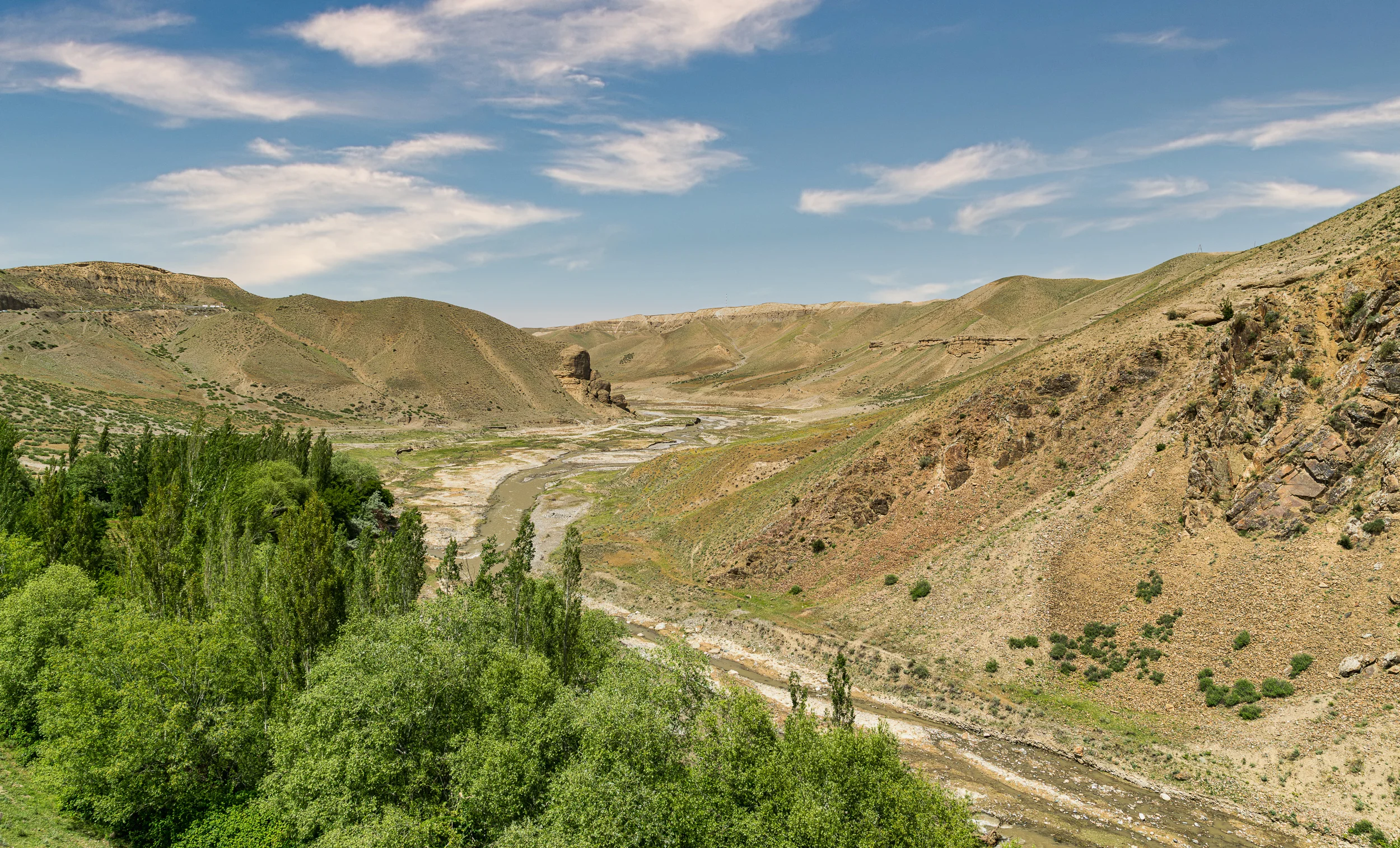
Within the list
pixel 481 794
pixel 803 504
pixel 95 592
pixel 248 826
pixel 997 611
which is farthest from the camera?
→ pixel 803 504

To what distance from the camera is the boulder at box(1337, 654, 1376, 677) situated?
95.2ft

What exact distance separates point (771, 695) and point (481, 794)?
21498mm

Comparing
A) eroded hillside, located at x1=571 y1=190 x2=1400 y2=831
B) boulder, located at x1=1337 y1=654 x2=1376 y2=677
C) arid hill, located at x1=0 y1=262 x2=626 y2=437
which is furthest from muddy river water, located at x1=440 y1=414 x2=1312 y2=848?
arid hill, located at x1=0 y1=262 x2=626 y2=437

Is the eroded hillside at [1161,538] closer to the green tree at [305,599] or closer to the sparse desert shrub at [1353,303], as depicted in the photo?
the sparse desert shrub at [1353,303]

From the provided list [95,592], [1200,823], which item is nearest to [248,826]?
[95,592]

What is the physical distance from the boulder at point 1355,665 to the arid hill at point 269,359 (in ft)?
507

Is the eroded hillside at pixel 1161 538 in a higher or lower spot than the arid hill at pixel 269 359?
lower

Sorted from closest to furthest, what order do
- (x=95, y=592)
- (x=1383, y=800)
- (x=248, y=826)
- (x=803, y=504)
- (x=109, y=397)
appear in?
(x=248, y=826) → (x=1383, y=800) → (x=95, y=592) → (x=803, y=504) → (x=109, y=397)

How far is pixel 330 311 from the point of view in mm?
194250

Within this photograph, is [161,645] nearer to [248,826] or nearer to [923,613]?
[248,826]

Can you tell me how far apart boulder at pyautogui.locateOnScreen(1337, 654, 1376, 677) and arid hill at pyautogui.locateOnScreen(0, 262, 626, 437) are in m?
155

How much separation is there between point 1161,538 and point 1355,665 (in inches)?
492

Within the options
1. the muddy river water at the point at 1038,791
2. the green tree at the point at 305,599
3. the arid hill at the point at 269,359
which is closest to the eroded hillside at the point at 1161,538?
the muddy river water at the point at 1038,791

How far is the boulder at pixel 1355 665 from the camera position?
29016 millimetres
